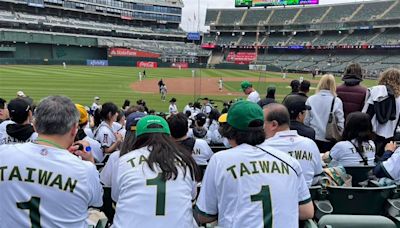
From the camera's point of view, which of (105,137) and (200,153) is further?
(105,137)

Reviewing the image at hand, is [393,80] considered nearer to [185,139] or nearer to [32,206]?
[185,139]

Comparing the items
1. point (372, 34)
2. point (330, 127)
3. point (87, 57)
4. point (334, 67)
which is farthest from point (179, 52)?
point (330, 127)

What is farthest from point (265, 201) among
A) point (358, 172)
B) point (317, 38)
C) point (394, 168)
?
point (317, 38)

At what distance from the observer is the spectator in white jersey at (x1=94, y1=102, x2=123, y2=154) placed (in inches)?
221

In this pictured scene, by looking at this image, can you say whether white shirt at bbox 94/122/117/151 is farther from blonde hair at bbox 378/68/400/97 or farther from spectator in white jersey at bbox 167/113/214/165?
blonde hair at bbox 378/68/400/97

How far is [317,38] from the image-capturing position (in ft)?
228

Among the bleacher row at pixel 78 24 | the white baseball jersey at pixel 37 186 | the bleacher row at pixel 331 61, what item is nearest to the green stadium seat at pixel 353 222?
the white baseball jersey at pixel 37 186

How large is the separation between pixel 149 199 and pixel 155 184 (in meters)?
0.11

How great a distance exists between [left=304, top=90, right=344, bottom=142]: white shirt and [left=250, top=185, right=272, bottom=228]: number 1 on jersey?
344cm

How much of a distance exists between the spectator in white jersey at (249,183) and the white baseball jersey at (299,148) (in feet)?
2.34

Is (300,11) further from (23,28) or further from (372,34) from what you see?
(23,28)

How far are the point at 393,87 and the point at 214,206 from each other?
4253mm

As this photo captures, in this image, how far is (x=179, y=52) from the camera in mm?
74688

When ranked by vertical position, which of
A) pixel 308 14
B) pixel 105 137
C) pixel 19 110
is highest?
pixel 308 14
